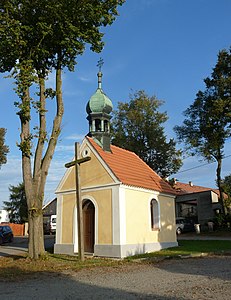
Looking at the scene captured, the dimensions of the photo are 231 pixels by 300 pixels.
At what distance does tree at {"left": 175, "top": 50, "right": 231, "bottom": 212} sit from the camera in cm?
3184

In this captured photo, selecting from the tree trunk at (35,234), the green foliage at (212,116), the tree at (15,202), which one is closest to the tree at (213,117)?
the green foliage at (212,116)

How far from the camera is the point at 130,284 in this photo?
8.65 m

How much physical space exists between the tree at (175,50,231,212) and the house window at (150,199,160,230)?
1443cm

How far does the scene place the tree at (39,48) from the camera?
1456 cm

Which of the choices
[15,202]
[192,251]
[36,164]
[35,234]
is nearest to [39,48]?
[36,164]

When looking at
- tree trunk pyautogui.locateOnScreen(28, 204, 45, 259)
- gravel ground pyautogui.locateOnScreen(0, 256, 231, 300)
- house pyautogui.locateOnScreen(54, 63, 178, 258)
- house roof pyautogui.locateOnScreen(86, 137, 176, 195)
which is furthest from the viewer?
house roof pyautogui.locateOnScreen(86, 137, 176, 195)

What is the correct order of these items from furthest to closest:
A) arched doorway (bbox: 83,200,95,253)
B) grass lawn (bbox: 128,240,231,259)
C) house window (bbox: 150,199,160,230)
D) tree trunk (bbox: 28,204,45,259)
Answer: house window (bbox: 150,199,160,230)
arched doorway (bbox: 83,200,95,253)
grass lawn (bbox: 128,240,231,259)
tree trunk (bbox: 28,204,45,259)

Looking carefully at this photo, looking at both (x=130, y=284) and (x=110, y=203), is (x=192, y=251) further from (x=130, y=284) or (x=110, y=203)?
(x=130, y=284)

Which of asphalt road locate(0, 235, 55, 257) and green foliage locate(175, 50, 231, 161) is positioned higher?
green foliage locate(175, 50, 231, 161)

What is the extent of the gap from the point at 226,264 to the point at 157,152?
1032 inches

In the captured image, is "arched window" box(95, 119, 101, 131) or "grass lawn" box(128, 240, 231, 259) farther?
"arched window" box(95, 119, 101, 131)

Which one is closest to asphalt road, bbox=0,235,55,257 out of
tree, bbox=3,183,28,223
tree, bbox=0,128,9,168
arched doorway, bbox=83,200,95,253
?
arched doorway, bbox=83,200,95,253

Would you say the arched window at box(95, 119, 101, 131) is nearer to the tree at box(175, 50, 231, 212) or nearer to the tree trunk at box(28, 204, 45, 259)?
the tree trunk at box(28, 204, 45, 259)

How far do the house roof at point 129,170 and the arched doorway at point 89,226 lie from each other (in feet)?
7.94
